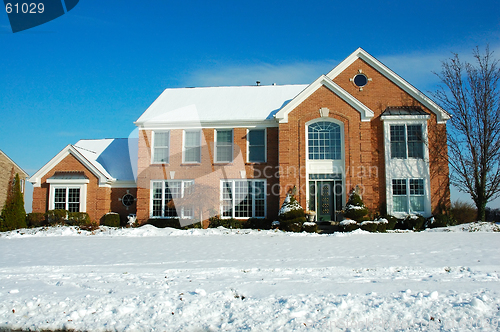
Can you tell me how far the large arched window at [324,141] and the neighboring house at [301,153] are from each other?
0.05 metres

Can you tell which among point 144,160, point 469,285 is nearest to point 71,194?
point 144,160

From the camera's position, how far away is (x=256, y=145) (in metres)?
22.5

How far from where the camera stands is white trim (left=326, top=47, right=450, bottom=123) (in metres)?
21.0

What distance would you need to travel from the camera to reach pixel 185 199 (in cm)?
2170

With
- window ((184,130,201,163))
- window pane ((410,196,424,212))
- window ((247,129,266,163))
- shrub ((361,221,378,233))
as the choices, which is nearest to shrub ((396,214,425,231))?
window pane ((410,196,424,212))

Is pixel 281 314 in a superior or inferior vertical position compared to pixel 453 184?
inferior

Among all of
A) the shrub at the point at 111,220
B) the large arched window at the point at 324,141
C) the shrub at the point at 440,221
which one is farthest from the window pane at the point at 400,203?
the shrub at the point at 111,220

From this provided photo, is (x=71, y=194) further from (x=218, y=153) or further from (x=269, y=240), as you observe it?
(x=269, y=240)

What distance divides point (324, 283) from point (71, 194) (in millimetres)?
19187

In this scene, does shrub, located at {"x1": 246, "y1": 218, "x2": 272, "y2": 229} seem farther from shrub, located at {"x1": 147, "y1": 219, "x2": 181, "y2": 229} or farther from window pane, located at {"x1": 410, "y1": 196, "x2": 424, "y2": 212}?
window pane, located at {"x1": 410, "y1": 196, "x2": 424, "y2": 212}

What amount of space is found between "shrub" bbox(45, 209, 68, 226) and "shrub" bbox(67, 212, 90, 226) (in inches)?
12.2

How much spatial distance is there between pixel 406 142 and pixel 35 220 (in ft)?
67.6

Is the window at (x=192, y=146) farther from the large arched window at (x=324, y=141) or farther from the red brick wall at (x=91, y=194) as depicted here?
the large arched window at (x=324, y=141)

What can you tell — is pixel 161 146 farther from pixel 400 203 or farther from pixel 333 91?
pixel 400 203
